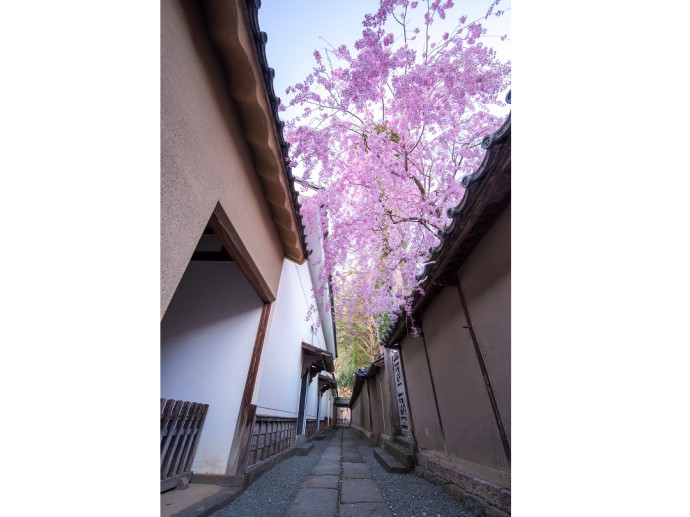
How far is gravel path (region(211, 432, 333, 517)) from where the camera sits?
131 inches

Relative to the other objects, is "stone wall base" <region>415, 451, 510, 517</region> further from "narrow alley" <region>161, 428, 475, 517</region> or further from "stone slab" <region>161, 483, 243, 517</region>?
"stone slab" <region>161, 483, 243, 517</region>

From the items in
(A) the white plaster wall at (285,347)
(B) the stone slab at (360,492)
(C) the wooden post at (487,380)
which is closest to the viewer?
(C) the wooden post at (487,380)

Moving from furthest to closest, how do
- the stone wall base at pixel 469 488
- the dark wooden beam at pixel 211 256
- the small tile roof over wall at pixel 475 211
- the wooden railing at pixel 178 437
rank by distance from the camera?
the dark wooden beam at pixel 211 256, the wooden railing at pixel 178 437, the stone wall base at pixel 469 488, the small tile roof over wall at pixel 475 211

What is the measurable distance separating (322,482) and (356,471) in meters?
1.33

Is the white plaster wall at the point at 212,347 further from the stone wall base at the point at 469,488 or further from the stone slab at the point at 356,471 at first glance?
the stone wall base at the point at 469,488

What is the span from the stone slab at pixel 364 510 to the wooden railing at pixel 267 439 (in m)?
1.65

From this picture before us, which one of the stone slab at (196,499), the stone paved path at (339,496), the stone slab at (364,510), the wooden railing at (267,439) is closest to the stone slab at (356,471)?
the stone paved path at (339,496)

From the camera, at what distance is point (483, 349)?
3.15 meters

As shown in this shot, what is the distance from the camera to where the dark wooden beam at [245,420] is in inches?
164

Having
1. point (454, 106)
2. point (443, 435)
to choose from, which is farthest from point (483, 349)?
point (454, 106)

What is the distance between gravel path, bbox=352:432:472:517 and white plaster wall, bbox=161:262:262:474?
7.31 ft

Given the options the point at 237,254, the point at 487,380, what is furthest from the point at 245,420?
the point at 487,380

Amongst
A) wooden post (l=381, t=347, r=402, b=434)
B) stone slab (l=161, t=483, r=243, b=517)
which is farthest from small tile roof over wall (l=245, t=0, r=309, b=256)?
wooden post (l=381, t=347, r=402, b=434)

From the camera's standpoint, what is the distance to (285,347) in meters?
7.28
